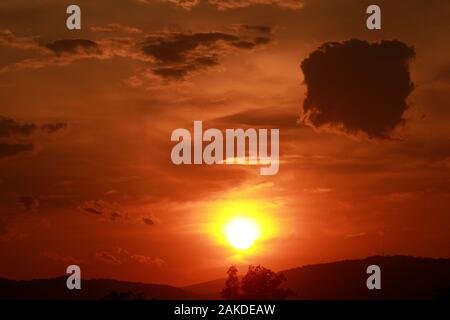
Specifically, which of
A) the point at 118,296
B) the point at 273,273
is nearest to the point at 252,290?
A: the point at 273,273

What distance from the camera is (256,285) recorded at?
14650cm

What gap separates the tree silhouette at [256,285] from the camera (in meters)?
145

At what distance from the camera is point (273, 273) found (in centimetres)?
14888

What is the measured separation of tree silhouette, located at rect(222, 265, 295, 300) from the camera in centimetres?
14525

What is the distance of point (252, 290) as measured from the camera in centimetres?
14575
